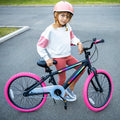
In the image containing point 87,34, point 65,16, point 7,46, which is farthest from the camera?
point 87,34

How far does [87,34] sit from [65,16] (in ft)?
14.9

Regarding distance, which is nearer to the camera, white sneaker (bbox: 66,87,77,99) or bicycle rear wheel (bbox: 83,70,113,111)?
bicycle rear wheel (bbox: 83,70,113,111)

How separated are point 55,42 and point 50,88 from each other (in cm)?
79

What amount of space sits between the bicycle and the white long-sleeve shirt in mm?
157

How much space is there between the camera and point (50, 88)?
241 centimetres

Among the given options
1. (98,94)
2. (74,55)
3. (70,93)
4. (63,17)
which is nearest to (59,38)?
(63,17)

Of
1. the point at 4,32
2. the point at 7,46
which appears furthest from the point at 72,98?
the point at 4,32

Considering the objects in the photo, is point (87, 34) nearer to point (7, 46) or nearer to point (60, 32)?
point (7, 46)

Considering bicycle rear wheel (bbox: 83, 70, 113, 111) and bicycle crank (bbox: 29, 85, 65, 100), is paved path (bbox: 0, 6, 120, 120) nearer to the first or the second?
bicycle rear wheel (bbox: 83, 70, 113, 111)

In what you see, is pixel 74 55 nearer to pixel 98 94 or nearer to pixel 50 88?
pixel 98 94

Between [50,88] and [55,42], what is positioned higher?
[55,42]

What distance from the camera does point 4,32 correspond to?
6.54 m

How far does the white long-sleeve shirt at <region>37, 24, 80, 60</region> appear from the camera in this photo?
2.09 m

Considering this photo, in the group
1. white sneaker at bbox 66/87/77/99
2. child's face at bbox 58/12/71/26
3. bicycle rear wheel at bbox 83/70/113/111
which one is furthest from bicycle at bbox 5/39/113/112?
child's face at bbox 58/12/71/26
